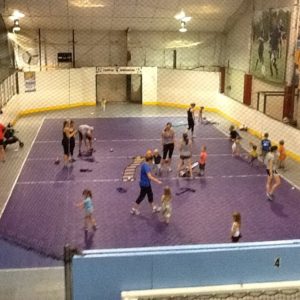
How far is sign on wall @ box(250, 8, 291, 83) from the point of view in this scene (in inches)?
594

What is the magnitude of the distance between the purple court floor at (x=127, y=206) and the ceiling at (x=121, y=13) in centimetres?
691

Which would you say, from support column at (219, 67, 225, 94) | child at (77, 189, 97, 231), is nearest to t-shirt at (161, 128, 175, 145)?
child at (77, 189, 97, 231)

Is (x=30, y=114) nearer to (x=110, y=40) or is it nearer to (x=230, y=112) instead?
(x=110, y=40)

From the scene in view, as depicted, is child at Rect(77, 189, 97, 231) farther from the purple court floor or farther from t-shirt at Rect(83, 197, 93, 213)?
the purple court floor

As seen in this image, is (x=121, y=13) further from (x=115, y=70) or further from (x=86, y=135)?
(x=86, y=135)

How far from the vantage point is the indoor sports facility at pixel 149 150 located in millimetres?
4980

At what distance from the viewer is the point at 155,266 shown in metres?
4.84

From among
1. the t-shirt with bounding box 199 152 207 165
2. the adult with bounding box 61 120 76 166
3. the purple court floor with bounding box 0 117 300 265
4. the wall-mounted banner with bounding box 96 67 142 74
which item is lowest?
the purple court floor with bounding box 0 117 300 265

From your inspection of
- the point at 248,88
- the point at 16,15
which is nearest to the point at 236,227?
the point at 248,88

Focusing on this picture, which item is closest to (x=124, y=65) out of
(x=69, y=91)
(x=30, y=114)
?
(x=69, y=91)

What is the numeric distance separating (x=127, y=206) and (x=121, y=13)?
40.0 feet

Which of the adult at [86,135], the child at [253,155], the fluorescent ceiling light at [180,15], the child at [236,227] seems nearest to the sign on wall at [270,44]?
the fluorescent ceiling light at [180,15]

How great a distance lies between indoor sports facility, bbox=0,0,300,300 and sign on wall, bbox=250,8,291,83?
0.24 ft

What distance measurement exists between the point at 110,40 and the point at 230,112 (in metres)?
6.95
